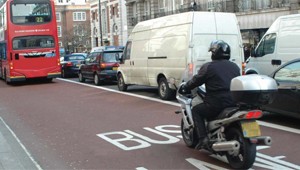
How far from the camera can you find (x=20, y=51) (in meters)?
20.7

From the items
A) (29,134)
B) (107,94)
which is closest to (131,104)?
(107,94)

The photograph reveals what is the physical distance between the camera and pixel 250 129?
5.44m

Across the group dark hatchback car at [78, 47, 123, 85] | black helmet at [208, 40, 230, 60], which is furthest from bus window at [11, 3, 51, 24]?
black helmet at [208, 40, 230, 60]

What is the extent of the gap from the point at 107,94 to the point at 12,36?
7.26m

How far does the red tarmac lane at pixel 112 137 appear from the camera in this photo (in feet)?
20.7

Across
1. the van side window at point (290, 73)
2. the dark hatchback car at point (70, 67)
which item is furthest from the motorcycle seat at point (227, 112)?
the dark hatchback car at point (70, 67)

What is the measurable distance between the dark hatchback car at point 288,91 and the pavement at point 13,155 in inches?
193

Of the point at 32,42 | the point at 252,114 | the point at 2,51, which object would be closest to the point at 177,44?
the point at 252,114

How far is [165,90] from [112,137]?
531cm

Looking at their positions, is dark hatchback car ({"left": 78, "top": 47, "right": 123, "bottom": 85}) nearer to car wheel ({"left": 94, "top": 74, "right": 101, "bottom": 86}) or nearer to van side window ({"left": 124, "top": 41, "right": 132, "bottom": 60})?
car wheel ({"left": 94, "top": 74, "right": 101, "bottom": 86})

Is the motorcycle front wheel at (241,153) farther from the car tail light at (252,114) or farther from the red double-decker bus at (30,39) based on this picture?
the red double-decker bus at (30,39)

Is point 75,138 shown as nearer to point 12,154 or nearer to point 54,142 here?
point 54,142

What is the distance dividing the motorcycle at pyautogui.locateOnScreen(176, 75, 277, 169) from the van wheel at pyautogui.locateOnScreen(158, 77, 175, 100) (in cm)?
698

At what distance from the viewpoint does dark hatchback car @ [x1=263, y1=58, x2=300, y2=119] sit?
27.2 feet
